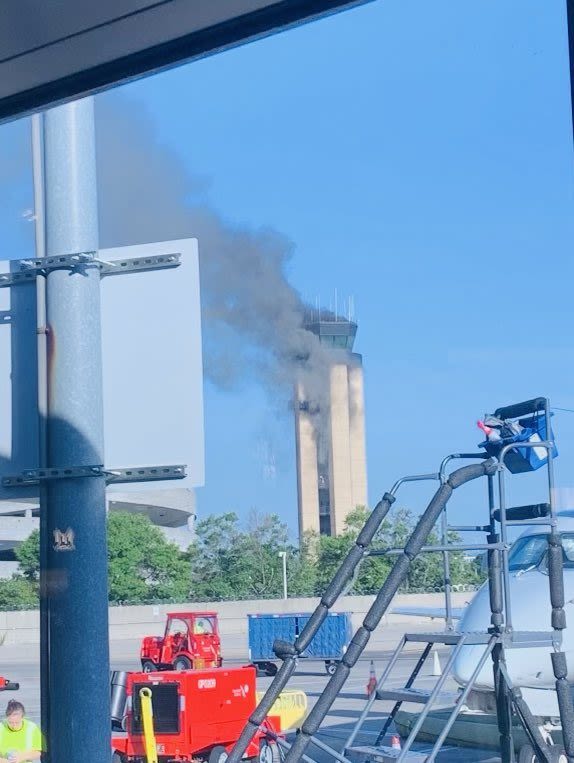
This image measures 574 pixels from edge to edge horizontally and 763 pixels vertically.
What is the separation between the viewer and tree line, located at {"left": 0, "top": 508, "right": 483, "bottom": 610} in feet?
53.3

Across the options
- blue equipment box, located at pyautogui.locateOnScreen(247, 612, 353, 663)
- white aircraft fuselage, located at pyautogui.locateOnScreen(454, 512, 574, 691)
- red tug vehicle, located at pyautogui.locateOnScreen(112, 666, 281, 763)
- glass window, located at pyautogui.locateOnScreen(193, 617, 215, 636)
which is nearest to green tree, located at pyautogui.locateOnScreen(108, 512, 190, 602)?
blue equipment box, located at pyautogui.locateOnScreen(247, 612, 353, 663)

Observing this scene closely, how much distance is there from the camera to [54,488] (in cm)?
221

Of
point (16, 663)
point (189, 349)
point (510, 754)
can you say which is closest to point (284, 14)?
point (189, 349)

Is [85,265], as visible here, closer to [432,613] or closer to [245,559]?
[432,613]

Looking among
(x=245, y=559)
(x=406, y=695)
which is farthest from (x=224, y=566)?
(x=406, y=695)

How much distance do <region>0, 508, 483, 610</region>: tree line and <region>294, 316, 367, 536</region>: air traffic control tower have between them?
1.51 meters

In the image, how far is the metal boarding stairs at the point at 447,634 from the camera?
3051 millimetres

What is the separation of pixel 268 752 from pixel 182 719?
860 mm

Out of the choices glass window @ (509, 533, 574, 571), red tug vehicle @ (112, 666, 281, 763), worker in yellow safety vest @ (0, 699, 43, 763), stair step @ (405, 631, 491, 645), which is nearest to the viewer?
stair step @ (405, 631, 491, 645)

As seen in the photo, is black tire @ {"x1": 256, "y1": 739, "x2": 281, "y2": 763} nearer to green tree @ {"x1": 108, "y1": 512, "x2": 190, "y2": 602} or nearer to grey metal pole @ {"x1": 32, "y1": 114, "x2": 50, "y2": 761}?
grey metal pole @ {"x1": 32, "y1": 114, "x2": 50, "y2": 761}

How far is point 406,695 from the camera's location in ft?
12.5

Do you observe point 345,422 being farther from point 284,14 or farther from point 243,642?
point 284,14

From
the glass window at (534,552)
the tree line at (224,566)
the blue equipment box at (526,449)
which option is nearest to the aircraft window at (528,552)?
the glass window at (534,552)

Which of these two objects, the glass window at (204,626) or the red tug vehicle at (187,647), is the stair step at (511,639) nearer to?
the red tug vehicle at (187,647)
